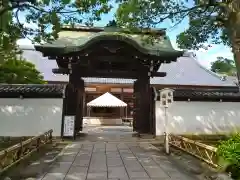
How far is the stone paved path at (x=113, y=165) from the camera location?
676cm

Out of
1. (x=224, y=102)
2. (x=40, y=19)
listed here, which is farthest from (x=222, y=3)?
(x=224, y=102)

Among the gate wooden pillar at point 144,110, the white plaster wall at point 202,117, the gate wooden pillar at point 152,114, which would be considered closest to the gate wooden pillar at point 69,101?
the gate wooden pillar at point 144,110

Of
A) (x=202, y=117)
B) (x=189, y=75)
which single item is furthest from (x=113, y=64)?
(x=189, y=75)

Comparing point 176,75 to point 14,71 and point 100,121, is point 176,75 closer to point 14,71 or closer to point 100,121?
point 100,121

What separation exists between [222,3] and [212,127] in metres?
8.77

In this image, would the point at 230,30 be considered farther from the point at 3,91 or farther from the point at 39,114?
the point at 3,91

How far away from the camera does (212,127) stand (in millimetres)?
14867

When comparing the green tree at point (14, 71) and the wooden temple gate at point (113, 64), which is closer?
the wooden temple gate at point (113, 64)

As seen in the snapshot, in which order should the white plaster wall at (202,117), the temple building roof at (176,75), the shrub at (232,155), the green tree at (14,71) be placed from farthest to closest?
the temple building roof at (176,75) < the green tree at (14,71) < the white plaster wall at (202,117) < the shrub at (232,155)

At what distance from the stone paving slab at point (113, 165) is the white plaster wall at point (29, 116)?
3.14 meters

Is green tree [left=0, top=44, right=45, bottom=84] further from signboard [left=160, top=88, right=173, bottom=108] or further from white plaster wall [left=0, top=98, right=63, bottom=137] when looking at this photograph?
signboard [left=160, top=88, right=173, bottom=108]

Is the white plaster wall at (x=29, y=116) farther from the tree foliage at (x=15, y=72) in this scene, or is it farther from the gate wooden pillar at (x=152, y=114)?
the gate wooden pillar at (x=152, y=114)

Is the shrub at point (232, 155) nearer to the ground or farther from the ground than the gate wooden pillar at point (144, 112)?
nearer to the ground

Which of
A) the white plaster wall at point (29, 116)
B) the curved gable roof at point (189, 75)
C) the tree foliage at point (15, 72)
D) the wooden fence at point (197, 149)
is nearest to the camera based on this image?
the wooden fence at point (197, 149)
